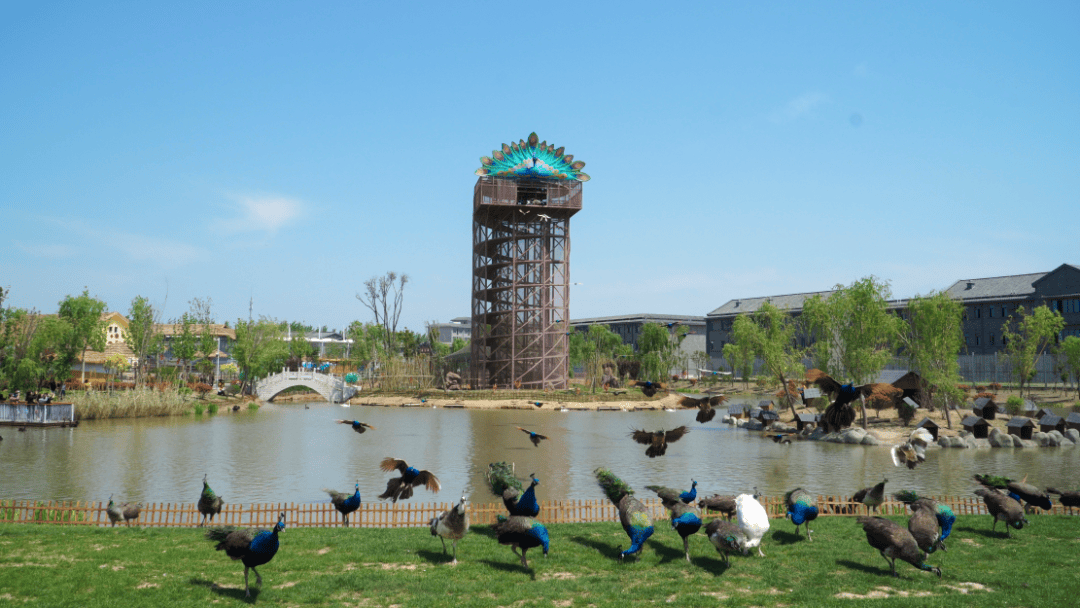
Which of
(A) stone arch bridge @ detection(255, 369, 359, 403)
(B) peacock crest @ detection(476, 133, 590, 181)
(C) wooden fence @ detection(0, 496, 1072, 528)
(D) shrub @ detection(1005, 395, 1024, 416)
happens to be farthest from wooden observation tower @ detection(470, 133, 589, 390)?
(C) wooden fence @ detection(0, 496, 1072, 528)

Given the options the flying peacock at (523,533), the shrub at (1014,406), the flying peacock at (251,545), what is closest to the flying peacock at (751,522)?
the flying peacock at (523,533)

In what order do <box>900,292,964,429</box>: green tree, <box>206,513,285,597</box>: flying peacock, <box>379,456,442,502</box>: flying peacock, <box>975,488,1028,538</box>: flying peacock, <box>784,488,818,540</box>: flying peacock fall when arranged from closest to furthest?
<box>206,513,285,597</box>: flying peacock, <box>784,488,818,540</box>: flying peacock, <box>975,488,1028,538</box>: flying peacock, <box>379,456,442,502</box>: flying peacock, <box>900,292,964,429</box>: green tree

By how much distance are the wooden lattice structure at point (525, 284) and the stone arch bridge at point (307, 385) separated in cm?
1570

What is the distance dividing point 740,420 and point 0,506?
151ft

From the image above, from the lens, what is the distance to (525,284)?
82062 millimetres

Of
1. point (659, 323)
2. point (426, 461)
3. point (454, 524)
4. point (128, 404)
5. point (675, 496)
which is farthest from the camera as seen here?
point (659, 323)

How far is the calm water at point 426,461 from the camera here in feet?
78.3

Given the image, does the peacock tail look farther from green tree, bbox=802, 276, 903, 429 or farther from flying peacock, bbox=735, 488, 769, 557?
green tree, bbox=802, 276, 903, 429

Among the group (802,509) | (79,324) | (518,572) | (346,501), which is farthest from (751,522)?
(79,324)

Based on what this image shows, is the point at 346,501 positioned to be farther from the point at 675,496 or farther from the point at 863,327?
the point at 863,327

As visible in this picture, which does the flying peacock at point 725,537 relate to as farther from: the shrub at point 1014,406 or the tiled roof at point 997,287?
the tiled roof at point 997,287

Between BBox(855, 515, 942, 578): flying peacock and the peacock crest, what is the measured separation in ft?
240

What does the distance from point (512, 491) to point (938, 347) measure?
40.1m

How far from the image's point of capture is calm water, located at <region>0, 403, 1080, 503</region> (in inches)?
940
